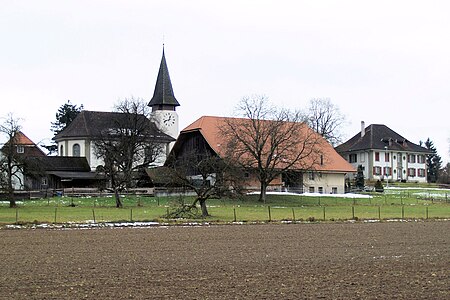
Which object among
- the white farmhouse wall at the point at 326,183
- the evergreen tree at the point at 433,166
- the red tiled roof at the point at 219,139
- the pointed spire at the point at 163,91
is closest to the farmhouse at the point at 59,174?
the red tiled roof at the point at 219,139

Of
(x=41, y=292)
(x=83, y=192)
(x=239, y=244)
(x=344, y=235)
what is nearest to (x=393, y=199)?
(x=83, y=192)

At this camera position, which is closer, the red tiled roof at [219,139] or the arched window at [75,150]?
the red tiled roof at [219,139]

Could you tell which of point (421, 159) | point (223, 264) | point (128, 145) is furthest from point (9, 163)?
point (421, 159)

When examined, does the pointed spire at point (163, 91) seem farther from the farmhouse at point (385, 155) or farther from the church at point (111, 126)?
the farmhouse at point (385, 155)

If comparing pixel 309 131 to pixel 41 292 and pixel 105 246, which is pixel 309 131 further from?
pixel 41 292

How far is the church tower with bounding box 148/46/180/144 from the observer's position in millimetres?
109312

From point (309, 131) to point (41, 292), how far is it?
229ft

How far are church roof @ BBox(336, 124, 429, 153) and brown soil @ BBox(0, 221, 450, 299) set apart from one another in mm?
75864

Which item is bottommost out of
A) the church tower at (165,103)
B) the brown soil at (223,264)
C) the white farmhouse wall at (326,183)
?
the brown soil at (223,264)

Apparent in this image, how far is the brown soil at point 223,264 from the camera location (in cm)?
1763

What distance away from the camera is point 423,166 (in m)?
117

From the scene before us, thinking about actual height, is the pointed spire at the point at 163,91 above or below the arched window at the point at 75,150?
above

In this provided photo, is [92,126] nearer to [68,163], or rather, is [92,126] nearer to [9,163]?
[68,163]

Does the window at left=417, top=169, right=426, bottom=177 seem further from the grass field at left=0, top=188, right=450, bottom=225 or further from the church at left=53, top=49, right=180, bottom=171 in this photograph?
the church at left=53, top=49, right=180, bottom=171
